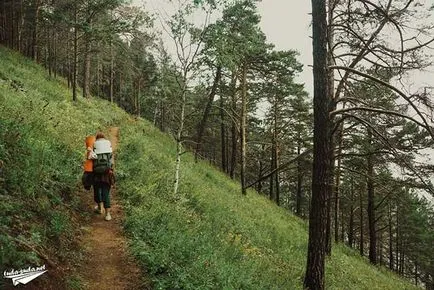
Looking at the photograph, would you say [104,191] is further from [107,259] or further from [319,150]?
[319,150]

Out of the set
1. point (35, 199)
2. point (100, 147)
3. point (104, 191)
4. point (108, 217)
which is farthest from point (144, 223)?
point (35, 199)

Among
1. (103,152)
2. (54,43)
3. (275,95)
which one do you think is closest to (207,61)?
(103,152)

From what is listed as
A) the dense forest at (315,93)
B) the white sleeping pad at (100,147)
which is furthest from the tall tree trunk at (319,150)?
the white sleeping pad at (100,147)

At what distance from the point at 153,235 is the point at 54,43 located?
126ft

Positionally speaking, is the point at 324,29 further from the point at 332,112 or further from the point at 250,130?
the point at 250,130

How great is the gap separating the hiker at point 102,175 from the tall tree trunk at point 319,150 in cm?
459

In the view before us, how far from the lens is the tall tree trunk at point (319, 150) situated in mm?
8438

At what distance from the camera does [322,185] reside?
866 centimetres
